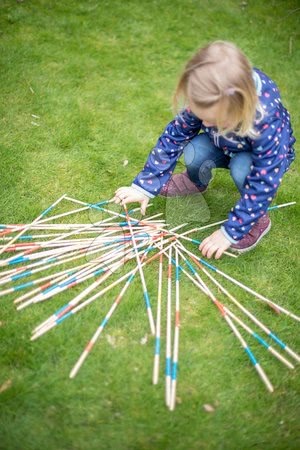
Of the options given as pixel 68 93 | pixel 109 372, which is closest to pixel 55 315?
pixel 109 372

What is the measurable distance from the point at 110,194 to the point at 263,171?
4.04 feet

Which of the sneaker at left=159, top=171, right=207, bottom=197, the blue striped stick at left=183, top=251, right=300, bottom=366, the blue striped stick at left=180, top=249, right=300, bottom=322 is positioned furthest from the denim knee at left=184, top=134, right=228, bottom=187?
the blue striped stick at left=183, top=251, right=300, bottom=366

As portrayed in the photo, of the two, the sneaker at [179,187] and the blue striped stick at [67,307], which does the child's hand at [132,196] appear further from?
the blue striped stick at [67,307]

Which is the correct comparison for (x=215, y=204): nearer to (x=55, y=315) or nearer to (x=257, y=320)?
(x=257, y=320)

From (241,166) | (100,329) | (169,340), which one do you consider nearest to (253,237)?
(241,166)

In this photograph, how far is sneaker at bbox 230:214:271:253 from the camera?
9.18 feet

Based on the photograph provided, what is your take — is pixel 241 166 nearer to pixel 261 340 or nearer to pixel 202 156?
pixel 202 156

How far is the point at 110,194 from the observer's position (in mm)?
3152

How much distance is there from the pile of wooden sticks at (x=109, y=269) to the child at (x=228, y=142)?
Answer: 17 centimetres

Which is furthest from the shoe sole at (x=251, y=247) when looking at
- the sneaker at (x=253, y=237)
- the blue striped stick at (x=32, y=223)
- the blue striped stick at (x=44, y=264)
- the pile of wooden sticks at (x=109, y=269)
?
the blue striped stick at (x=32, y=223)

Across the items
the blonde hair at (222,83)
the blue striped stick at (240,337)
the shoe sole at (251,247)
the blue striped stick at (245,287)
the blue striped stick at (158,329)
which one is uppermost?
the blonde hair at (222,83)

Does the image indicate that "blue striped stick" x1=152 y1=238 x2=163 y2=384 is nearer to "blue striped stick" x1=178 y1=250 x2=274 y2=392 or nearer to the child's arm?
"blue striped stick" x1=178 y1=250 x2=274 y2=392

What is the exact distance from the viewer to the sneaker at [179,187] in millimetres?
3090

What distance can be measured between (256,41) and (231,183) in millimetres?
2257
